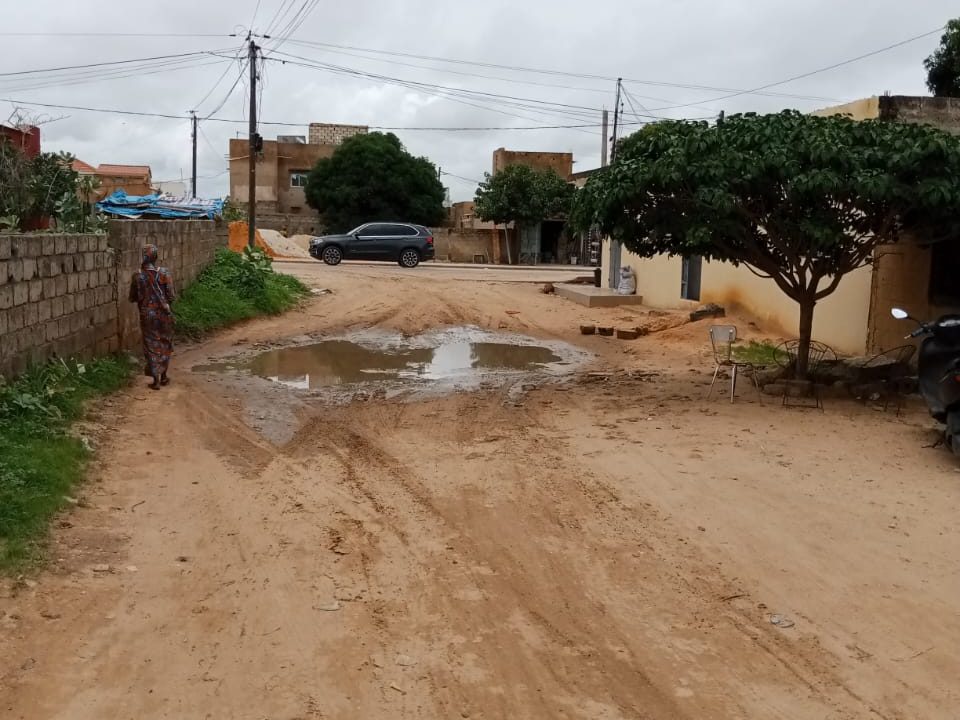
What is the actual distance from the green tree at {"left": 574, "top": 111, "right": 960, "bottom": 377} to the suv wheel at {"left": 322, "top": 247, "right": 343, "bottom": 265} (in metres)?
21.7

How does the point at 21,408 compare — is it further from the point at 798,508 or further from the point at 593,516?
the point at 798,508

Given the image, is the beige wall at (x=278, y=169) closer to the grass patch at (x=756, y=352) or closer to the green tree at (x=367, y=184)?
the green tree at (x=367, y=184)

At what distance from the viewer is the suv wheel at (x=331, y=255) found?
3095 cm

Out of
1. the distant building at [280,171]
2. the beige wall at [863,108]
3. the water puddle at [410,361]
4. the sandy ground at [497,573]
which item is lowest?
the sandy ground at [497,573]

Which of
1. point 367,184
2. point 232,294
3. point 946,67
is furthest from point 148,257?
point 367,184

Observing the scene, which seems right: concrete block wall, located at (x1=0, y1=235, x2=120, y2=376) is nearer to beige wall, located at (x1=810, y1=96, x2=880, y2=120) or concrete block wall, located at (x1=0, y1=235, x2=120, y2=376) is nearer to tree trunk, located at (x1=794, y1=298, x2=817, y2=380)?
tree trunk, located at (x1=794, y1=298, x2=817, y2=380)

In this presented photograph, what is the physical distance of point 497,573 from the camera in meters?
4.97

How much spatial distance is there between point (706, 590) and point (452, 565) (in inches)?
54.8

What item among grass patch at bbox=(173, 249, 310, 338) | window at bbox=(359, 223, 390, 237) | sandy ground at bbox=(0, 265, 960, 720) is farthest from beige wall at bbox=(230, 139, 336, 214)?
sandy ground at bbox=(0, 265, 960, 720)

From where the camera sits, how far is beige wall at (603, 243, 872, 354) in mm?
12727

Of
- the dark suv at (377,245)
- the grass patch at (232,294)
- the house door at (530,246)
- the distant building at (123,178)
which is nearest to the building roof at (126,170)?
the distant building at (123,178)

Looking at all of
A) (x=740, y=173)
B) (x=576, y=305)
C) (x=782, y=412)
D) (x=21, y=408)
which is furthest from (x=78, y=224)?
(x=576, y=305)

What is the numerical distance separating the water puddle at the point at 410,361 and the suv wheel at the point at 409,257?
1594 centimetres

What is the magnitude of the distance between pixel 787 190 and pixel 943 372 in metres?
2.50
